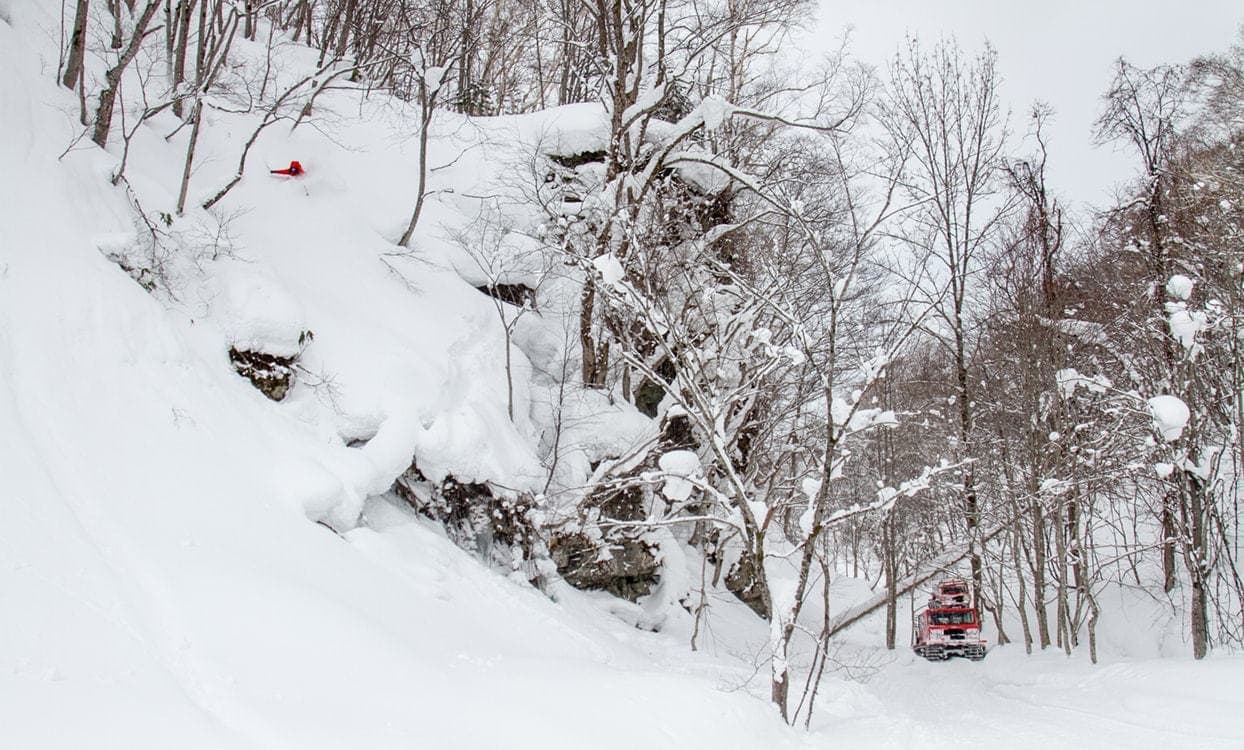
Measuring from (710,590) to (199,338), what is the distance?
11809 mm

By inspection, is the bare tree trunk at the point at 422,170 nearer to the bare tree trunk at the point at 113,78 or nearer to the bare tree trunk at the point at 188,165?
the bare tree trunk at the point at 188,165

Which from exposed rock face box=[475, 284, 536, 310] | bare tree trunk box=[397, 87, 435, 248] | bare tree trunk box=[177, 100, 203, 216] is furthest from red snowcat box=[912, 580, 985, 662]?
bare tree trunk box=[177, 100, 203, 216]

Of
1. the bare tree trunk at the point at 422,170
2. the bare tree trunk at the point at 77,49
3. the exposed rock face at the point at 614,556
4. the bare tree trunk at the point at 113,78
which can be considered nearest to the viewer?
the bare tree trunk at the point at 113,78

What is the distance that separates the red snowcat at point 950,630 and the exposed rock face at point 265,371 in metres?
15.4

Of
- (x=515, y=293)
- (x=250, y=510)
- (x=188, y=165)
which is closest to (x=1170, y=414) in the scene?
(x=250, y=510)

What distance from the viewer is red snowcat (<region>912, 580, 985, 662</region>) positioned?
18516mm

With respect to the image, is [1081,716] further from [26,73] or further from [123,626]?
[26,73]

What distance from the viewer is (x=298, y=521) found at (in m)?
8.02

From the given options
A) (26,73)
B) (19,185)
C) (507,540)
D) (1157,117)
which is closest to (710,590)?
(507,540)

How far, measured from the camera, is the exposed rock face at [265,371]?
1006 centimetres

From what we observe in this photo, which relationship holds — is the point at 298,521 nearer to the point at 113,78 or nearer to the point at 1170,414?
the point at 113,78

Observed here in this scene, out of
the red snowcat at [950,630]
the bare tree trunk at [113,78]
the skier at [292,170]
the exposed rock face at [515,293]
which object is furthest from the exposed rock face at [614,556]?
the bare tree trunk at [113,78]

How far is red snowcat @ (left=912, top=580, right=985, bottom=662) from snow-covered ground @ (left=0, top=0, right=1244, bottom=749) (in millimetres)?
3441

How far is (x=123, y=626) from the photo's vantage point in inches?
195
